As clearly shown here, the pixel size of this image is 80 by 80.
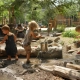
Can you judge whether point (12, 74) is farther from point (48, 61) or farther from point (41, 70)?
point (48, 61)

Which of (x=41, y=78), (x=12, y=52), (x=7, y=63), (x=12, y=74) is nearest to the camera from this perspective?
(x=41, y=78)

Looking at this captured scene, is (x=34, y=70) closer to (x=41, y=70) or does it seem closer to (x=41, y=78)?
(x=41, y=70)

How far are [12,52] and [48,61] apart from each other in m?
1.33

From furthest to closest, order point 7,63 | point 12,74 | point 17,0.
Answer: point 17,0 < point 7,63 < point 12,74

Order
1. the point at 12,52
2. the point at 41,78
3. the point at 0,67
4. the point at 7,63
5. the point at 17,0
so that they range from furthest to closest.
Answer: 1. the point at 17,0
2. the point at 12,52
3. the point at 7,63
4. the point at 0,67
5. the point at 41,78

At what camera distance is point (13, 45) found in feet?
24.3

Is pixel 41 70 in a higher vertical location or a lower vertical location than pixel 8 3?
lower

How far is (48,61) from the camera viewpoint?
709 centimetres

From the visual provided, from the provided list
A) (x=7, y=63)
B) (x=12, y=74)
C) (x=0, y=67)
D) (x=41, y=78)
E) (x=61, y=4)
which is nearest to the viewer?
(x=41, y=78)

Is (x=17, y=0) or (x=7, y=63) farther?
(x=17, y=0)

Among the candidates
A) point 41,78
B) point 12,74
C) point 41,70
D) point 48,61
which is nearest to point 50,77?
point 41,78

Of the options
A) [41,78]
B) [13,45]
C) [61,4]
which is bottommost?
[41,78]

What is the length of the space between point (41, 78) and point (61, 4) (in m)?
19.3

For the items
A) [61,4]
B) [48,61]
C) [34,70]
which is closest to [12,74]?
[34,70]
